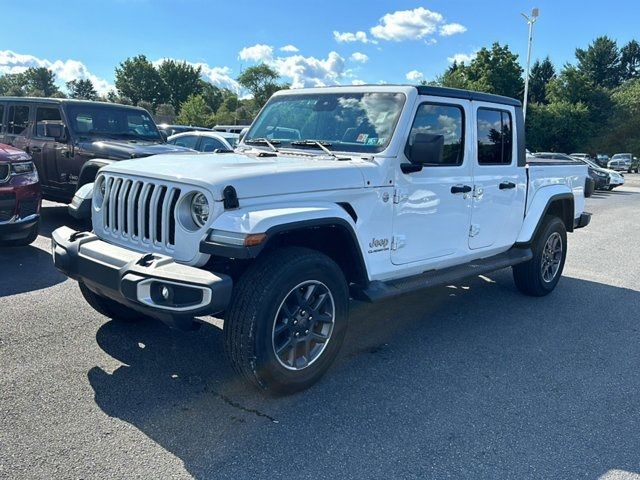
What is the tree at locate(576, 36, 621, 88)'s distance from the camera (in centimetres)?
7388

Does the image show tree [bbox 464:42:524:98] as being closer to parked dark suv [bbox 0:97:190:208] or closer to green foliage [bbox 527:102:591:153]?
green foliage [bbox 527:102:591:153]

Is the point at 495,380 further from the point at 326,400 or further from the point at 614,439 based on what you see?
the point at 326,400

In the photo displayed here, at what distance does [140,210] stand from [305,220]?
3.48ft

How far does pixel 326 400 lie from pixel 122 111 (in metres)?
7.29

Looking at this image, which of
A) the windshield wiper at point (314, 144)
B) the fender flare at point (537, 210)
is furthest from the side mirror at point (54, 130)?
the fender flare at point (537, 210)

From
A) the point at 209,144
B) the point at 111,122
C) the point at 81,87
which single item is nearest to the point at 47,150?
the point at 111,122

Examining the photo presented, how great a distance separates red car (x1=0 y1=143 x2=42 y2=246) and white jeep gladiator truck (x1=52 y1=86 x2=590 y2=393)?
8.38 ft

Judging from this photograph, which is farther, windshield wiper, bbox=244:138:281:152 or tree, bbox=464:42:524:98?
tree, bbox=464:42:524:98

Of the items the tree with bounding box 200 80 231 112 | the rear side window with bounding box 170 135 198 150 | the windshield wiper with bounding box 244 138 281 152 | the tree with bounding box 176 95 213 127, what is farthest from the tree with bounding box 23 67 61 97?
the windshield wiper with bounding box 244 138 281 152

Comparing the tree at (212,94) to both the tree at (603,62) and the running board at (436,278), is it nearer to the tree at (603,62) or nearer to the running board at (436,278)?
the tree at (603,62)

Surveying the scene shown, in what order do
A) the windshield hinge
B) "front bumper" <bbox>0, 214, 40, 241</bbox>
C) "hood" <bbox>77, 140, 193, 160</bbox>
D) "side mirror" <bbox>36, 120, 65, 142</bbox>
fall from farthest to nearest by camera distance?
"side mirror" <bbox>36, 120, 65, 142</bbox>
"hood" <bbox>77, 140, 193, 160</bbox>
"front bumper" <bbox>0, 214, 40, 241</bbox>
the windshield hinge

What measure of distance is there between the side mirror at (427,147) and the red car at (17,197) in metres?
4.60

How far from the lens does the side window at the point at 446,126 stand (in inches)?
169

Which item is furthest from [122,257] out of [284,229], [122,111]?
[122,111]
